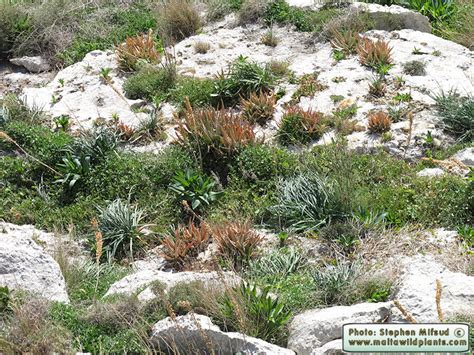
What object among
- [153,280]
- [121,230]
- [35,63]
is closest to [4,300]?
[153,280]

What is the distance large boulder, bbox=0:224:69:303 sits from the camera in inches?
326

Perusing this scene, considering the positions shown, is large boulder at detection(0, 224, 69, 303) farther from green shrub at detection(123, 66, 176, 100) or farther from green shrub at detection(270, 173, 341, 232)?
green shrub at detection(123, 66, 176, 100)

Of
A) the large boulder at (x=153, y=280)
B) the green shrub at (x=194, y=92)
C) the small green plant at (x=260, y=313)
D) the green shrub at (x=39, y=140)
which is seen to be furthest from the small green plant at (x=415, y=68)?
the small green plant at (x=260, y=313)

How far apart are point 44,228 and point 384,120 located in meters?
4.86

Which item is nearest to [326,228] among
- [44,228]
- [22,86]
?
[44,228]

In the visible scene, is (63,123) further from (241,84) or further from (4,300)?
(4,300)

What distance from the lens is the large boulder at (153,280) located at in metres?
7.91

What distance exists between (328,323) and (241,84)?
20.3 ft

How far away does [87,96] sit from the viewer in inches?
529

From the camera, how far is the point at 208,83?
12953 mm

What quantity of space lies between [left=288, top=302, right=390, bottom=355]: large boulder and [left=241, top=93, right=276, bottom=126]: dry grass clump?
524 cm

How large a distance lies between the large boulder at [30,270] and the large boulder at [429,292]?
3.40 meters

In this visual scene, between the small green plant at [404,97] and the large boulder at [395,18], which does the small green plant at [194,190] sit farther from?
the large boulder at [395,18]

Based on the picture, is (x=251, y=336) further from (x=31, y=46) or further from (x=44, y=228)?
(x=31, y=46)
